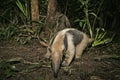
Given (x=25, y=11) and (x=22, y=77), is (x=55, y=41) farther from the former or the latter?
(x=25, y=11)

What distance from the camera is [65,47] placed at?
5133mm

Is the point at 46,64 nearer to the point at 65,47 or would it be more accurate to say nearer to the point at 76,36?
the point at 65,47

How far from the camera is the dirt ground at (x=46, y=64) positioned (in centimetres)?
497

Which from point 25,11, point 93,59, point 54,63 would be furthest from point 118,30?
point 54,63

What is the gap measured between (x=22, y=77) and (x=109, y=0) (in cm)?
316

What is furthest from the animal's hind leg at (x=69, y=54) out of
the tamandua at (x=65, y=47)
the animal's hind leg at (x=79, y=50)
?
the animal's hind leg at (x=79, y=50)

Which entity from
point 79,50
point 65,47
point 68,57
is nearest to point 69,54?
point 68,57

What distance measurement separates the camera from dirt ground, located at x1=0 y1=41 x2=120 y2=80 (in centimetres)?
497

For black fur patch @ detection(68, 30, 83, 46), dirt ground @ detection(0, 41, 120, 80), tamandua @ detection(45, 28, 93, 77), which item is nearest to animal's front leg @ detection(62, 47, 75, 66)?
tamandua @ detection(45, 28, 93, 77)

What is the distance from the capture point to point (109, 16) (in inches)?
286

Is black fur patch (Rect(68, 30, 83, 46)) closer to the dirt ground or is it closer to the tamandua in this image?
the tamandua

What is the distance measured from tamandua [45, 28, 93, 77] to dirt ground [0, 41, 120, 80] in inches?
5.8

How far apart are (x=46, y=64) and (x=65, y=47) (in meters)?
0.49

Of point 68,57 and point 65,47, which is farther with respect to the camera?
point 68,57
